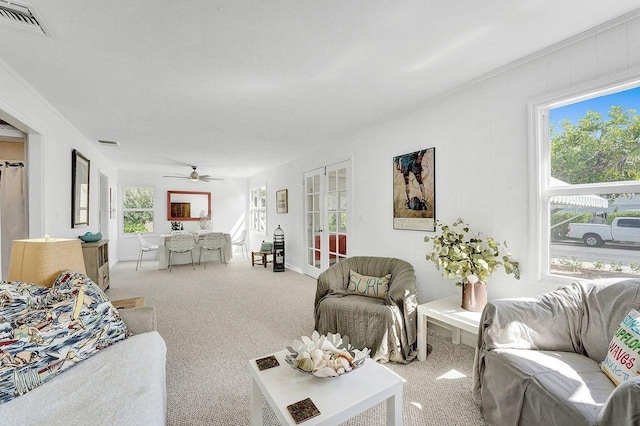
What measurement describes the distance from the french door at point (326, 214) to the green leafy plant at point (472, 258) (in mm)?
1921

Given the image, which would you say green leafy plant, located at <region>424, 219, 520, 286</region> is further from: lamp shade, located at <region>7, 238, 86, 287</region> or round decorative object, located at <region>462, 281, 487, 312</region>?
lamp shade, located at <region>7, 238, 86, 287</region>

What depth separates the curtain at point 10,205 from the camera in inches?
124

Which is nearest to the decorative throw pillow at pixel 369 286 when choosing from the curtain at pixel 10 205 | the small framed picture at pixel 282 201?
the small framed picture at pixel 282 201

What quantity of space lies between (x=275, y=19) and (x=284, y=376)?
1.98m

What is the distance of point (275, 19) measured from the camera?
5.47 ft

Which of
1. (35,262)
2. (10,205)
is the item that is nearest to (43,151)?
(10,205)

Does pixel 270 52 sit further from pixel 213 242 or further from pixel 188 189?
pixel 188 189

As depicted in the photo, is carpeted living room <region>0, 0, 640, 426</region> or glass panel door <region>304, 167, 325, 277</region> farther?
glass panel door <region>304, 167, 325, 277</region>

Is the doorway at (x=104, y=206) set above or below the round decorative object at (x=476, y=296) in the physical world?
above

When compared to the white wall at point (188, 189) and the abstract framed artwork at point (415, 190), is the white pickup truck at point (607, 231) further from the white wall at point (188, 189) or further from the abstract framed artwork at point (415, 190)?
the white wall at point (188, 189)

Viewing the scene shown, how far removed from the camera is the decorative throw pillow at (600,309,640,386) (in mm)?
1229

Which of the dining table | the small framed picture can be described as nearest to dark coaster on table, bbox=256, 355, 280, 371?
the small framed picture

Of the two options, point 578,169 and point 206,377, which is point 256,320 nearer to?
point 206,377

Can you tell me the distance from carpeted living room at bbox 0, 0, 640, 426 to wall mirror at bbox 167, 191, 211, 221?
13.0 ft
